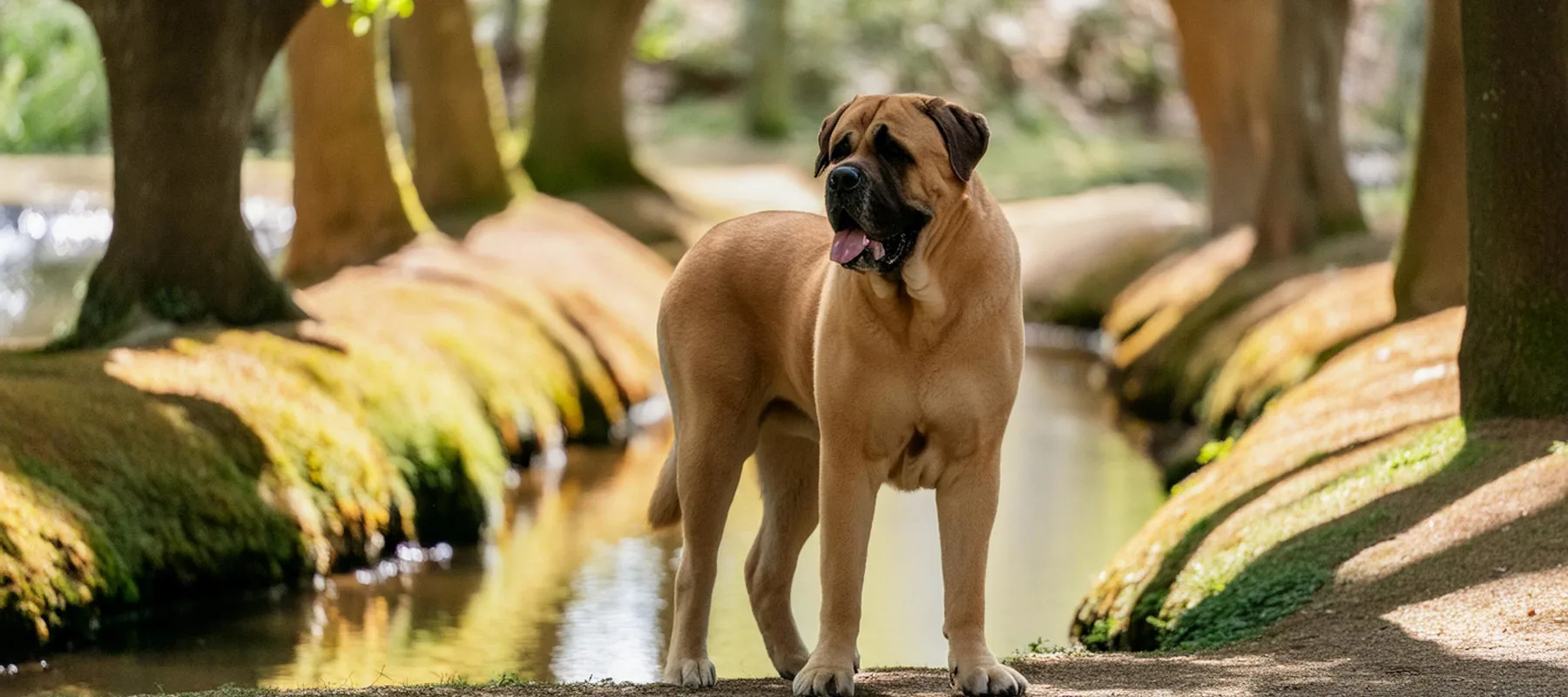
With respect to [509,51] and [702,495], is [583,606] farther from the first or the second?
[509,51]

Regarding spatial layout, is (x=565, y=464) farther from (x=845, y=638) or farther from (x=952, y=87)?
(x=952, y=87)

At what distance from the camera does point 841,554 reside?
715 cm

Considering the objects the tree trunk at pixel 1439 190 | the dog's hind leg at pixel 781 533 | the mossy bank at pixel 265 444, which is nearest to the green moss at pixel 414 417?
the mossy bank at pixel 265 444

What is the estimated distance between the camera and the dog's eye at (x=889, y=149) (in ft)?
22.7

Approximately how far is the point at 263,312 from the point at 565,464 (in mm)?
3422

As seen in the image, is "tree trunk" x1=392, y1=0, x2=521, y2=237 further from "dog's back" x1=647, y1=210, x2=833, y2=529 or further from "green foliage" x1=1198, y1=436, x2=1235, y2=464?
"dog's back" x1=647, y1=210, x2=833, y2=529

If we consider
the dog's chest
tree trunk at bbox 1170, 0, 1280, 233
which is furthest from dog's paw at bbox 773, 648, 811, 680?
tree trunk at bbox 1170, 0, 1280, 233

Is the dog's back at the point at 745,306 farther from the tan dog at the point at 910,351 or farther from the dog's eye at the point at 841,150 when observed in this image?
the dog's eye at the point at 841,150

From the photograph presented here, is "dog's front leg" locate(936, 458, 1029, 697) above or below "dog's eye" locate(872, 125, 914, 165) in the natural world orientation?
below

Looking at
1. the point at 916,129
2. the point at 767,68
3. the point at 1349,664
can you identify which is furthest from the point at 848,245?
the point at 767,68

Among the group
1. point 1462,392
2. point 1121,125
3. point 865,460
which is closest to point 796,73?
point 1121,125

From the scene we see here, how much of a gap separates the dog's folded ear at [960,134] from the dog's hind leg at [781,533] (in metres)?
1.58

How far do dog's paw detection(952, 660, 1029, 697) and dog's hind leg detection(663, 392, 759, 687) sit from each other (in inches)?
46.3

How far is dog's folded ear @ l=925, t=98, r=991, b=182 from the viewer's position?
6992mm
